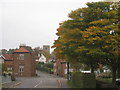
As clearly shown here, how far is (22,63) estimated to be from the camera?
77312 millimetres

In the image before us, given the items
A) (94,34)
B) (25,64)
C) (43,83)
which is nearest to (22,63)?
(25,64)

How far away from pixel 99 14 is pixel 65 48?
4911 mm

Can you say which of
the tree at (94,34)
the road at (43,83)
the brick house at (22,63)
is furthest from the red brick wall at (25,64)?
the tree at (94,34)

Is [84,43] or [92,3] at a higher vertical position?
[92,3]

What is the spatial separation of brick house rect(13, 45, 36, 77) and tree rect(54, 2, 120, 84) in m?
49.3

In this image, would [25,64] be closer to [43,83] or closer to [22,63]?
[22,63]

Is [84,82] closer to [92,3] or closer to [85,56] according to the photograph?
[85,56]

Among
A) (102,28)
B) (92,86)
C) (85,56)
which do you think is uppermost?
(102,28)

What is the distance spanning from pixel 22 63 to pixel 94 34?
57.8 metres

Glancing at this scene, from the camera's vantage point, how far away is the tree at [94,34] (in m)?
21.3

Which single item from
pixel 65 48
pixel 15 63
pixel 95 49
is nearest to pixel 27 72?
pixel 15 63

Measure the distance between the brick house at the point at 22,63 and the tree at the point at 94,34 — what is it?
162 ft

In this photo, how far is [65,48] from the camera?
26.6 meters

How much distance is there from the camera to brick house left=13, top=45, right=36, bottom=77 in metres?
76.1
